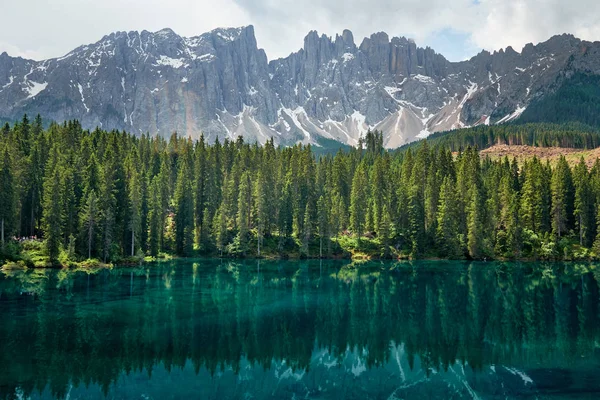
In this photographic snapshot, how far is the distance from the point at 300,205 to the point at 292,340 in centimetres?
7117

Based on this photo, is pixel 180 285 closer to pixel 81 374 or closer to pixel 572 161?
pixel 81 374

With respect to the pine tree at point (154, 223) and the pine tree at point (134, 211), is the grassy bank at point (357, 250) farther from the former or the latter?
the pine tree at point (134, 211)

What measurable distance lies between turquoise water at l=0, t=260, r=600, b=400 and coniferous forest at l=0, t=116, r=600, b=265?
25.2 m

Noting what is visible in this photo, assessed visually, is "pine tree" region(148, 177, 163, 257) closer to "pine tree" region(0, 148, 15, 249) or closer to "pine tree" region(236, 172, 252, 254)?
"pine tree" region(236, 172, 252, 254)

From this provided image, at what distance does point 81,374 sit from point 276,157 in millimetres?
97899

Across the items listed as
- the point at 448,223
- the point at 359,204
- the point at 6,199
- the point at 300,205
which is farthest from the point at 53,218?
the point at 448,223

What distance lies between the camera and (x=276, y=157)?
118 meters

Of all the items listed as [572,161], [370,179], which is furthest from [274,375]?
[572,161]

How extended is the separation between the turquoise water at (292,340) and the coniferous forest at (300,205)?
82.7 ft

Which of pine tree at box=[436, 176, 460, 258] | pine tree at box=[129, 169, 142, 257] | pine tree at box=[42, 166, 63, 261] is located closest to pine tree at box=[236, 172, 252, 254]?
pine tree at box=[129, 169, 142, 257]

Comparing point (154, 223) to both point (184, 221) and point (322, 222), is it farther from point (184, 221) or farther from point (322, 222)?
point (322, 222)

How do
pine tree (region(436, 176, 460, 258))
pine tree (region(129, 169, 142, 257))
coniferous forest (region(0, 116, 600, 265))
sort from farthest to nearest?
pine tree (region(436, 176, 460, 258)) → pine tree (region(129, 169, 142, 257)) → coniferous forest (region(0, 116, 600, 265))

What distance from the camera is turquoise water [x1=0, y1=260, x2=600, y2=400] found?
21609 mm

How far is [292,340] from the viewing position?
2969 cm
